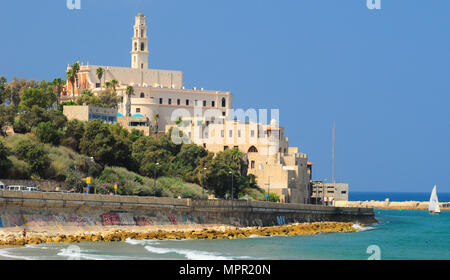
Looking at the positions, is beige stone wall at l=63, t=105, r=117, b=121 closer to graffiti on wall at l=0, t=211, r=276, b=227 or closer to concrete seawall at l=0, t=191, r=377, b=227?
concrete seawall at l=0, t=191, r=377, b=227

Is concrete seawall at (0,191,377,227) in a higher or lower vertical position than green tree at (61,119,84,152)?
lower

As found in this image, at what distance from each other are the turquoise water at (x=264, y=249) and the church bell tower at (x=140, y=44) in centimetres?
6379

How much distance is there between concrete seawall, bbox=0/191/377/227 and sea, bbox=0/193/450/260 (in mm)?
5021

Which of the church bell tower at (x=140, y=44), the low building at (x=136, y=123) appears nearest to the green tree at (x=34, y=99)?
the low building at (x=136, y=123)

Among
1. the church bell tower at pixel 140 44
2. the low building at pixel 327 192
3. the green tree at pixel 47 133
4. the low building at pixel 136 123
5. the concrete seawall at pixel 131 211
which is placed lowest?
the concrete seawall at pixel 131 211

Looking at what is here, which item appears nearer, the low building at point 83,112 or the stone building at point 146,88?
the low building at point 83,112

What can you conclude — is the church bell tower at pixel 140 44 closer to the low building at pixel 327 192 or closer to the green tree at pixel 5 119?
the low building at pixel 327 192

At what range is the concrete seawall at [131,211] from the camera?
65938 mm

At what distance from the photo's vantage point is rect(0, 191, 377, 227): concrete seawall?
65.9m

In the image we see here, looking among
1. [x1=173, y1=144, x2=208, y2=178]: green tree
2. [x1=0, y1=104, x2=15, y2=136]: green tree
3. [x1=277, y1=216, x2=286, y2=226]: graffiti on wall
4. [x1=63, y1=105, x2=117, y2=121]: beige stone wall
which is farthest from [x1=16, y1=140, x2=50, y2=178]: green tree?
[x1=63, y1=105, x2=117, y2=121]: beige stone wall

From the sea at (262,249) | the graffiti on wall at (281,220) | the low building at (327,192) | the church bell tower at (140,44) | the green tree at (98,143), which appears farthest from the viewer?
the church bell tower at (140,44)

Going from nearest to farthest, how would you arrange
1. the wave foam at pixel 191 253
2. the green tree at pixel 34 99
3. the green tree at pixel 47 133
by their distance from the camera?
the wave foam at pixel 191 253
the green tree at pixel 47 133
the green tree at pixel 34 99

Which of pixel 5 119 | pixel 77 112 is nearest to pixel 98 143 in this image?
pixel 5 119
